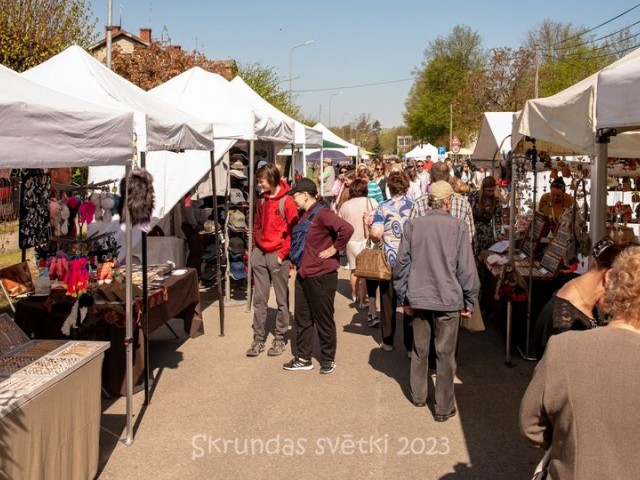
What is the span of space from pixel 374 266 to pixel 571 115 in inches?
116

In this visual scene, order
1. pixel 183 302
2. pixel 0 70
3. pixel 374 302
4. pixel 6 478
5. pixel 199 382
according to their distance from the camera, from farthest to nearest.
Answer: pixel 374 302 → pixel 183 302 → pixel 199 382 → pixel 0 70 → pixel 6 478

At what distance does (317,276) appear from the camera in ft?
21.1

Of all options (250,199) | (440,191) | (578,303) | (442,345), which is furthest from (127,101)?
(578,303)

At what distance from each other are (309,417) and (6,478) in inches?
103

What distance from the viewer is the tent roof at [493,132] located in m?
9.64

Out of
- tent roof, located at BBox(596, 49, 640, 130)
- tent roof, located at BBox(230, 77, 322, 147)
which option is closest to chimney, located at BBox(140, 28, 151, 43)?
tent roof, located at BBox(230, 77, 322, 147)

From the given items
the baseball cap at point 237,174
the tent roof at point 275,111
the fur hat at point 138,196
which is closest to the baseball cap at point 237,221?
the baseball cap at point 237,174

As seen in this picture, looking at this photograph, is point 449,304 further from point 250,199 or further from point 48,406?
point 250,199

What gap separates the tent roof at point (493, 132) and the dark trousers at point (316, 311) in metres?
3.80

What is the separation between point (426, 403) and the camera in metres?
5.85

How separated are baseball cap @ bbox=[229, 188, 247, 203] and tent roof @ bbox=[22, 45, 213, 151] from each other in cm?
361

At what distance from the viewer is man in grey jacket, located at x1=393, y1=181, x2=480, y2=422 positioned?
5254mm

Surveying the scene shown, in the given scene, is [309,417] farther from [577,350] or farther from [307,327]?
[577,350]

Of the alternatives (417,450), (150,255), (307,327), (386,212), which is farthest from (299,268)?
(150,255)
